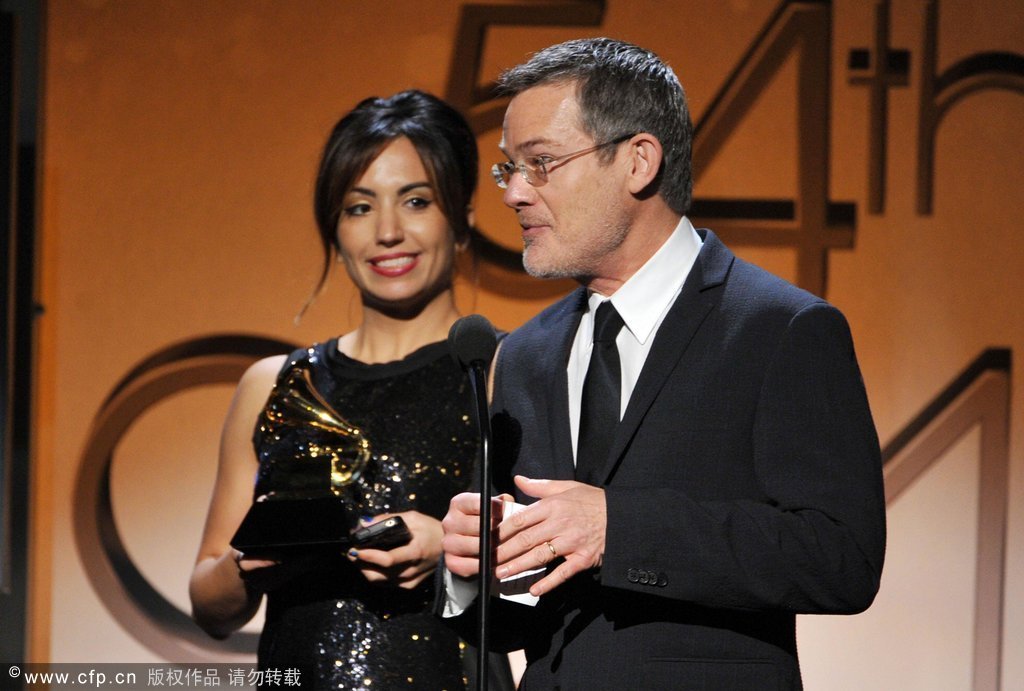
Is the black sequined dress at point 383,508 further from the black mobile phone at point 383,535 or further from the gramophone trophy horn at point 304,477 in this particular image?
the black mobile phone at point 383,535

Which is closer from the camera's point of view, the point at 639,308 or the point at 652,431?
the point at 652,431

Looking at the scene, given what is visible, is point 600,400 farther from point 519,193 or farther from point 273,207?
point 273,207

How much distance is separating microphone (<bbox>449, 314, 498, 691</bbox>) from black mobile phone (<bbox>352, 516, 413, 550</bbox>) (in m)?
0.42

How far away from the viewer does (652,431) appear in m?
1.54

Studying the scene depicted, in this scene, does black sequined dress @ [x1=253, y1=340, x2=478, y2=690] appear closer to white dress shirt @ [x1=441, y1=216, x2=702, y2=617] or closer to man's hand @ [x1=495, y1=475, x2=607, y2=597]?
white dress shirt @ [x1=441, y1=216, x2=702, y2=617]

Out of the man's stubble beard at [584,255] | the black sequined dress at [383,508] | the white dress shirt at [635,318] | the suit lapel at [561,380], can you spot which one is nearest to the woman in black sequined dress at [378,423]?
the black sequined dress at [383,508]

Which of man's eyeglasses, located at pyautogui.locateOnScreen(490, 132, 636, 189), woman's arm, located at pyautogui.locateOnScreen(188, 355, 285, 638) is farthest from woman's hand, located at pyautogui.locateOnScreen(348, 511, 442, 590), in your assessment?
man's eyeglasses, located at pyautogui.locateOnScreen(490, 132, 636, 189)

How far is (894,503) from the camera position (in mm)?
3410

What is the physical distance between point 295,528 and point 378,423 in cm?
36

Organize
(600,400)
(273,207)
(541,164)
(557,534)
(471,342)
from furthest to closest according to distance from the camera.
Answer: (273,207)
(541,164)
(600,400)
(471,342)
(557,534)

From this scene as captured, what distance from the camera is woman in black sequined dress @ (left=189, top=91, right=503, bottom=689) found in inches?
80.8

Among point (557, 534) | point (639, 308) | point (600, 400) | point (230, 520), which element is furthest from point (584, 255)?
point (230, 520)

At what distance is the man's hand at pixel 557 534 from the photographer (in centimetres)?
139

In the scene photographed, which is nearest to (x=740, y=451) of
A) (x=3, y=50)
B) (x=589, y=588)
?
(x=589, y=588)
